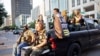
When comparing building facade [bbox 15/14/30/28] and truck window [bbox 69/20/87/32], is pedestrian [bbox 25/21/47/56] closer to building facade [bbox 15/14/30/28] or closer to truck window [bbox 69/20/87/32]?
truck window [bbox 69/20/87/32]

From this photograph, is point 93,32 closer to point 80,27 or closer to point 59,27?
point 80,27

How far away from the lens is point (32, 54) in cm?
605

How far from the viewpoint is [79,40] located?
24.8ft

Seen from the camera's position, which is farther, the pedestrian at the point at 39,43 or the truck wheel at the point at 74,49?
the truck wheel at the point at 74,49

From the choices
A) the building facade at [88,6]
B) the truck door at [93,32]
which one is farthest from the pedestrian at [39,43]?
the building facade at [88,6]

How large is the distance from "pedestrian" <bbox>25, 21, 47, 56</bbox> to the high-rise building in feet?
479

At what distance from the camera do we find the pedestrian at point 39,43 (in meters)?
6.09

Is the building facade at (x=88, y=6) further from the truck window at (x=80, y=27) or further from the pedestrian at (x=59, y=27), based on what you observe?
the pedestrian at (x=59, y=27)

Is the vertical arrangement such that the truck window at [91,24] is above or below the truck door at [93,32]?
above

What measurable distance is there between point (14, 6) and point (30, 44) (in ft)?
484

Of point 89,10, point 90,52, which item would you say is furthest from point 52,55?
point 89,10

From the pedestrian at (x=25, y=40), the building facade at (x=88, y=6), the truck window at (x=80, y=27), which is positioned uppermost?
the building facade at (x=88, y=6)

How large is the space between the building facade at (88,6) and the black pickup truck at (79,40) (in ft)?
141

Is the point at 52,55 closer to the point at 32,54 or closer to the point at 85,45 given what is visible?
the point at 32,54
